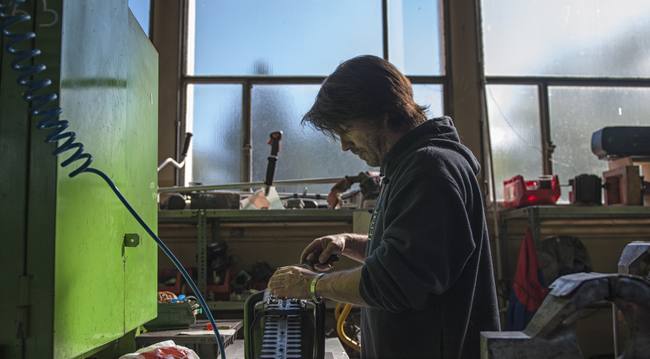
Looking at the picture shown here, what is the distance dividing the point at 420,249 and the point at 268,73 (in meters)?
2.84

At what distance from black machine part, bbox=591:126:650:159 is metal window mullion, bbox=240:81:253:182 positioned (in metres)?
2.02

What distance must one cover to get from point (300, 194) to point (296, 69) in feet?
2.62

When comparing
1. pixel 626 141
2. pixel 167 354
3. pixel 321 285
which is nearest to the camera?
pixel 321 285

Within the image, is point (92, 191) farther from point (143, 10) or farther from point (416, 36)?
point (416, 36)

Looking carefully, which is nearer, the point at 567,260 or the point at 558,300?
the point at 558,300

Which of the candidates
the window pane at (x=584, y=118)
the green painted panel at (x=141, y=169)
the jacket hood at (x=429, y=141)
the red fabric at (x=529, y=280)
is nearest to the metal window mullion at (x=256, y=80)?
the window pane at (x=584, y=118)

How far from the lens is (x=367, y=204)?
2947 millimetres

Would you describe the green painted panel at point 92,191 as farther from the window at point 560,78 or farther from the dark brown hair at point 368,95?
the window at point 560,78

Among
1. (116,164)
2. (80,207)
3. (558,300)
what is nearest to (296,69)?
(116,164)

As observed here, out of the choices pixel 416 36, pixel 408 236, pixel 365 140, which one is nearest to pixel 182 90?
pixel 416 36

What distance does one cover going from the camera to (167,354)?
4.36ft

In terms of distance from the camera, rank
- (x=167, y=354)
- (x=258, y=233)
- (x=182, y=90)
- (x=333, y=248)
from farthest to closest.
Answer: (x=182, y=90), (x=258, y=233), (x=333, y=248), (x=167, y=354)

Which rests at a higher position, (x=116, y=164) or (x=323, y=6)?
(x=323, y=6)

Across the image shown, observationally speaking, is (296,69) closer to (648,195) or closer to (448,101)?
(448,101)
